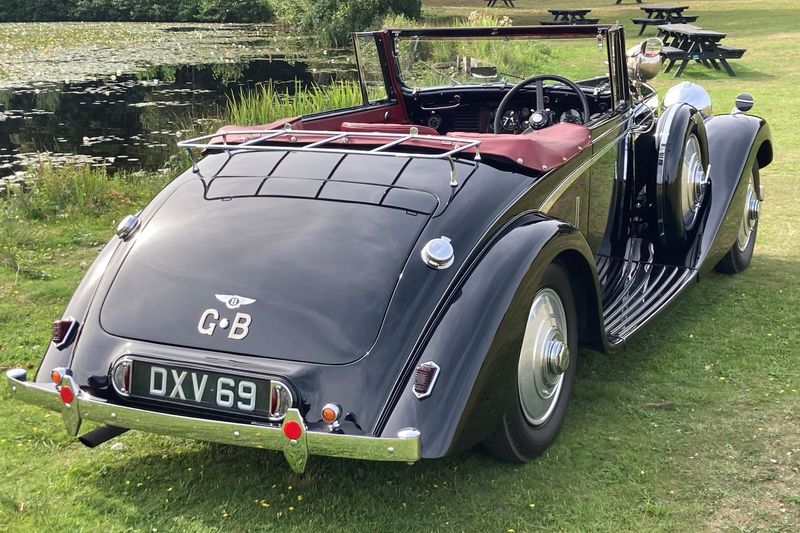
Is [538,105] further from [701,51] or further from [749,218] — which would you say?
[701,51]

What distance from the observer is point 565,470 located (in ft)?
9.88

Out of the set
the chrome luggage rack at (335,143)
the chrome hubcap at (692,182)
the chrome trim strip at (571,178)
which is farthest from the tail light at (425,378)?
the chrome hubcap at (692,182)

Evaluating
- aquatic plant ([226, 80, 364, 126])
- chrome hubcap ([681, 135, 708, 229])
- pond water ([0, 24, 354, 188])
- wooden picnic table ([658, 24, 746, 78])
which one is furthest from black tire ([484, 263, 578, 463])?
wooden picnic table ([658, 24, 746, 78])

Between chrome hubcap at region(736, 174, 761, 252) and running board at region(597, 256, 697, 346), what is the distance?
39.9 inches

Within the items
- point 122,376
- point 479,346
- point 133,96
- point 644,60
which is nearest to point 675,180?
point 644,60

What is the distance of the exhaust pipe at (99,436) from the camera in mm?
3068

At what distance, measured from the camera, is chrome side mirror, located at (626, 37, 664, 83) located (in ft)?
15.1

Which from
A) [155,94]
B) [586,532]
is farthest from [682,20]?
[586,532]

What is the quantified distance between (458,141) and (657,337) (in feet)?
5.70

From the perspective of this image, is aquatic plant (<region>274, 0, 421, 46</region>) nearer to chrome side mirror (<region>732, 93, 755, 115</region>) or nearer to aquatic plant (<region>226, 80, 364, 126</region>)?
aquatic plant (<region>226, 80, 364, 126</region>)

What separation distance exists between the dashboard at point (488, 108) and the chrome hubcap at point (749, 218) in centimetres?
123

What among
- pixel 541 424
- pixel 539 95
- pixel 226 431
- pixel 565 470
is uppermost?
pixel 539 95

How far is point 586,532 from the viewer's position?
2646 mm

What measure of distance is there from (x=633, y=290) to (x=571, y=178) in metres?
0.84
